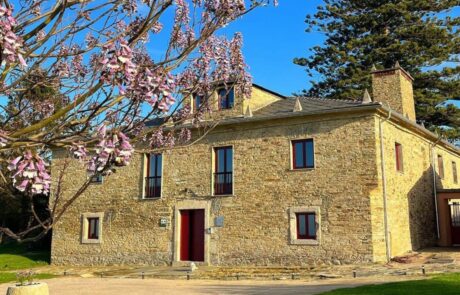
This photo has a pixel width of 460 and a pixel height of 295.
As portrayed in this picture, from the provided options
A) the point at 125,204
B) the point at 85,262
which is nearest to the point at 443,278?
the point at 125,204

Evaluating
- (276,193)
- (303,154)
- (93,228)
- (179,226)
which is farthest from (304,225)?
(93,228)

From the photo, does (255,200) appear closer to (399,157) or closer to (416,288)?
(399,157)

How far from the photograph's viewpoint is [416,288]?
392 inches

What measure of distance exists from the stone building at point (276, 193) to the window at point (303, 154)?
37mm

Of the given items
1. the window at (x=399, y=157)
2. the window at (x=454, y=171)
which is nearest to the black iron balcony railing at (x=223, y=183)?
the window at (x=399, y=157)

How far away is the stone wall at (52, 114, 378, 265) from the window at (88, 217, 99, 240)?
420 mm

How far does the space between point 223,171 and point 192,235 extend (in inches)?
112

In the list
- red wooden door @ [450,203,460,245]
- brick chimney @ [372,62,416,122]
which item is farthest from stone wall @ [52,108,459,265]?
brick chimney @ [372,62,416,122]

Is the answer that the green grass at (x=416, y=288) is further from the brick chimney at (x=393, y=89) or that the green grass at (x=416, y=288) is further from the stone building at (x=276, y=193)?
the brick chimney at (x=393, y=89)

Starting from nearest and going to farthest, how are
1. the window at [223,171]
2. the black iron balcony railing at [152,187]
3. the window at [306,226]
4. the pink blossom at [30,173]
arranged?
the pink blossom at [30,173]
the window at [306,226]
the window at [223,171]
the black iron balcony railing at [152,187]

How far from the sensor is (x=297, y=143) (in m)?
17.5

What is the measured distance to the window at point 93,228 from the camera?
69.7 ft

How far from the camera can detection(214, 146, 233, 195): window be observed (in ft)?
60.6

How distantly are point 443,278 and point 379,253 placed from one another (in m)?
4.28
